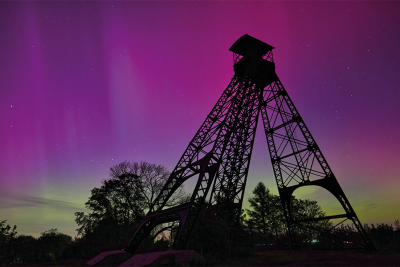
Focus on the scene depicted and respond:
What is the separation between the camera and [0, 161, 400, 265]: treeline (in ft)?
50.3

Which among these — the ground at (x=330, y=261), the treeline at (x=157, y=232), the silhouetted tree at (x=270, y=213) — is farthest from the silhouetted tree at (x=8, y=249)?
the silhouetted tree at (x=270, y=213)

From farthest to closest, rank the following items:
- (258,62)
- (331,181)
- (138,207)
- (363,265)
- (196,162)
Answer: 1. (138,207)
2. (258,62)
3. (331,181)
4. (196,162)
5. (363,265)

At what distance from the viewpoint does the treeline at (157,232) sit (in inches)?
603

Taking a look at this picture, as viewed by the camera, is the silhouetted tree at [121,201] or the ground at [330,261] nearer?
the ground at [330,261]

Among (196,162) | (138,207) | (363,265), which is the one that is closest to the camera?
(363,265)

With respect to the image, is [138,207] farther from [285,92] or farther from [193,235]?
[285,92]

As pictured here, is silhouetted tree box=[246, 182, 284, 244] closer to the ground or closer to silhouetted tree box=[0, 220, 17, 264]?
the ground

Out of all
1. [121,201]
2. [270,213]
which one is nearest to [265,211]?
[270,213]

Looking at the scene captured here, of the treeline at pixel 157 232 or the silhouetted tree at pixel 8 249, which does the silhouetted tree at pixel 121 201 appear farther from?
the silhouetted tree at pixel 8 249

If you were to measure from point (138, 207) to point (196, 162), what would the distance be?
66.7 feet

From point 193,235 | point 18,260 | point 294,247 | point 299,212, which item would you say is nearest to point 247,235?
point 193,235

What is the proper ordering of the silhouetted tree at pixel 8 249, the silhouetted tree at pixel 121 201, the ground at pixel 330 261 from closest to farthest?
the ground at pixel 330 261
the silhouetted tree at pixel 8 249
the silhouetted tree at pixel 121 201

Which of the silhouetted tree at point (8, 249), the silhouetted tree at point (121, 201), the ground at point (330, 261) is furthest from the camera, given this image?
the silhouetted tree at point (121, 201)

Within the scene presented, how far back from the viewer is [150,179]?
111 feet
